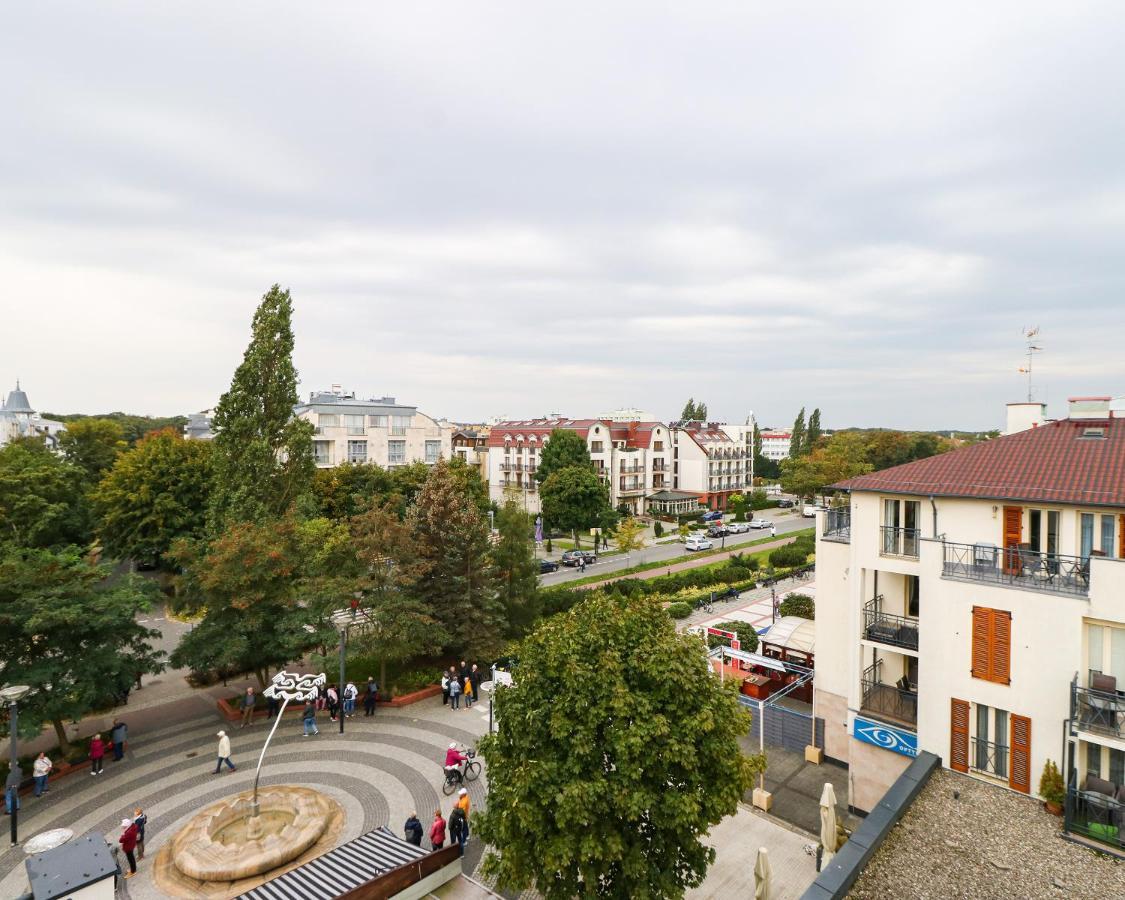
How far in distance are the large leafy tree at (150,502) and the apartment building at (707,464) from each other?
57.8m

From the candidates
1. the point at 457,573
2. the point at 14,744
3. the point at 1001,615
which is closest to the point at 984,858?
the point at 1001,615

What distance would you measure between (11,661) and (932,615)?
24.0m

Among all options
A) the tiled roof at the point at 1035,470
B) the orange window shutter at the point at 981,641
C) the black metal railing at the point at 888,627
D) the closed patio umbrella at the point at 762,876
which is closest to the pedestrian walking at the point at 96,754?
the closed patio umbrella at the point at 762,876

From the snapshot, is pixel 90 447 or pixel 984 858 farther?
pixel 90 447

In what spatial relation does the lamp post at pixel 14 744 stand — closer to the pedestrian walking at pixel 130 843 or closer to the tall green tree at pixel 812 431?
the pedestrian walking at pixel 130 843

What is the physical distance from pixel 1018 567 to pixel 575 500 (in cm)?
4360

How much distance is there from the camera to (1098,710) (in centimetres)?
1181

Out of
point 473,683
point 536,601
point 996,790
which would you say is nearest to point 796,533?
point 536,601

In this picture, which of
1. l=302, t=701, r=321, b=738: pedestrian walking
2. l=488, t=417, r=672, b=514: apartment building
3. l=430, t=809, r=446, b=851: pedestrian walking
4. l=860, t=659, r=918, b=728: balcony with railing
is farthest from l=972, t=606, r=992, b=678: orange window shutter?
l=488, t=417, r=672, b=514: apartment building

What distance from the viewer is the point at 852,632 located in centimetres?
1662

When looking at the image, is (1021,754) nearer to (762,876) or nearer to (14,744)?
(762,876)

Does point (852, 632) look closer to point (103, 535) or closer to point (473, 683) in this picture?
point (473, 683)

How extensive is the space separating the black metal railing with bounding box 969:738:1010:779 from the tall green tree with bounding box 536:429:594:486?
1842 inches

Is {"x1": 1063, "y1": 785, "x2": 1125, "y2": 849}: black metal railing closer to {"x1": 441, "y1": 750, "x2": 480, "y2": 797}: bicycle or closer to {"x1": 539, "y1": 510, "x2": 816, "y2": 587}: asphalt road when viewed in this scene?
{"x1": 441, "y1": 750, "x2": 480, "y2": 797}: bicycle
